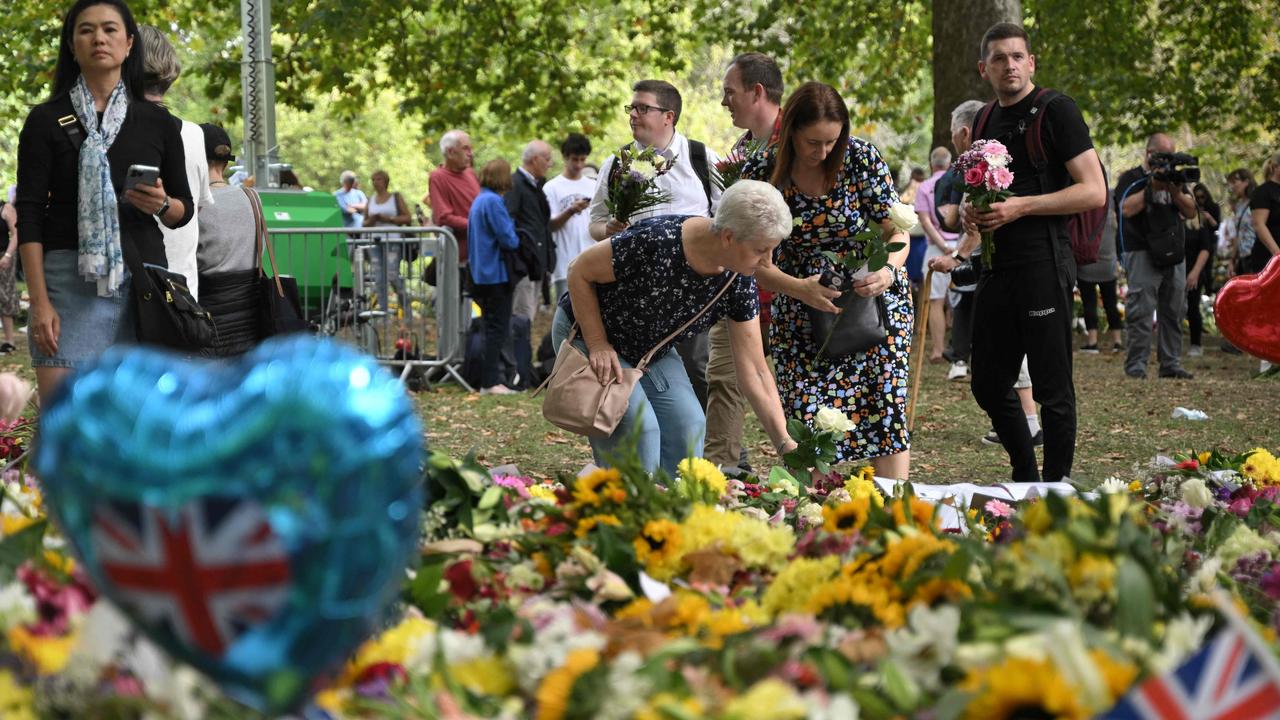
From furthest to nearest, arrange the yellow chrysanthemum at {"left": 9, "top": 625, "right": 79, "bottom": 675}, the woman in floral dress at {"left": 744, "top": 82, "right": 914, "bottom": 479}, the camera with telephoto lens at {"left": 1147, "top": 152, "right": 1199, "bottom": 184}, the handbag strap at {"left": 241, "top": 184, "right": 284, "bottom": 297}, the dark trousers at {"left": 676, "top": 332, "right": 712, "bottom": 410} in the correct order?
the camera with telephoto lens at {"left": 1147, "top": 152, "right": 1199, "bottom": 184} < the dark trousers at {"left": 676, "top": 332, "right": 712, "bottom": 410} < the handbag strap at {"left": 241, "top": 184, "right": 284, "bottom": 297} < the woman in floral dress at {"left": 744, "top": 82, "right": 914, "bottom": 479} < the yellow chrysanthemum at {"left": 9, "top": 625, "right": 79, "bottom": 675}

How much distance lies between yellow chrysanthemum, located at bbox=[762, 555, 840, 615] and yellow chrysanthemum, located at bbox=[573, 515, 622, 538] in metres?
0.41

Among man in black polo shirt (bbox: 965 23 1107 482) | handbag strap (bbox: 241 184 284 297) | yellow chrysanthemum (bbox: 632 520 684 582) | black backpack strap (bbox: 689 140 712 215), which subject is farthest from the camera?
black backpack strap (bbox: 689 140 712 215)

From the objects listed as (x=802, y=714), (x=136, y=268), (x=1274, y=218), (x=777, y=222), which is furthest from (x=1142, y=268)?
(x=802, y=714)

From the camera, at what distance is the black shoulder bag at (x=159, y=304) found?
4352 millimetres

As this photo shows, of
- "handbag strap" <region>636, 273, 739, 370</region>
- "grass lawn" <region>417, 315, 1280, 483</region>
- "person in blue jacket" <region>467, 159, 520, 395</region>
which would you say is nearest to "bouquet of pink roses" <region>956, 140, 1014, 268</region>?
"handbag strap" <region>636, 273, 739, 370</region>

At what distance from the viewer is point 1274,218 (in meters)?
12.8

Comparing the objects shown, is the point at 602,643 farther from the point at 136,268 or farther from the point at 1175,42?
the point at 1175,42

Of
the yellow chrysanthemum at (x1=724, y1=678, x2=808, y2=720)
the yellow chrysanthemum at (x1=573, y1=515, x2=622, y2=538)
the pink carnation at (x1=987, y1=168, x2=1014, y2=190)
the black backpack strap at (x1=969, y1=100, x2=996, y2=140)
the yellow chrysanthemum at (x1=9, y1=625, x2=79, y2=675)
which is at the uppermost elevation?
the black backpack strap at (x1=969, y1=100, x2=996, y2=140)

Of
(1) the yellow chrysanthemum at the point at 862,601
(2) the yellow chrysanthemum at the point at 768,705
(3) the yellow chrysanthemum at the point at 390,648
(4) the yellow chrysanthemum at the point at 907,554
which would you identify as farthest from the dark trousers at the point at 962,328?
(2) the yellow chrysanthemum at the point at 768,705

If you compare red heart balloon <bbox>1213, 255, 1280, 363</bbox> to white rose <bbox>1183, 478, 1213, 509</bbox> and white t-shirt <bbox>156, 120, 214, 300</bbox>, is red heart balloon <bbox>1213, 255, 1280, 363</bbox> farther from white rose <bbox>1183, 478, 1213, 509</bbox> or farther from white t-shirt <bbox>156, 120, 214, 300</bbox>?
white t-shirt <bbox>156, 120, 214, 300</bbox>

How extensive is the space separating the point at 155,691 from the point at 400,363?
30.2ft

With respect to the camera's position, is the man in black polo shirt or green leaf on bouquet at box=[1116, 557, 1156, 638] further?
the man in black polo shirt

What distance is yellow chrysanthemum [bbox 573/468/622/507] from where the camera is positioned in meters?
2.79

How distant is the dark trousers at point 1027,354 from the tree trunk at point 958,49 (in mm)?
7129
